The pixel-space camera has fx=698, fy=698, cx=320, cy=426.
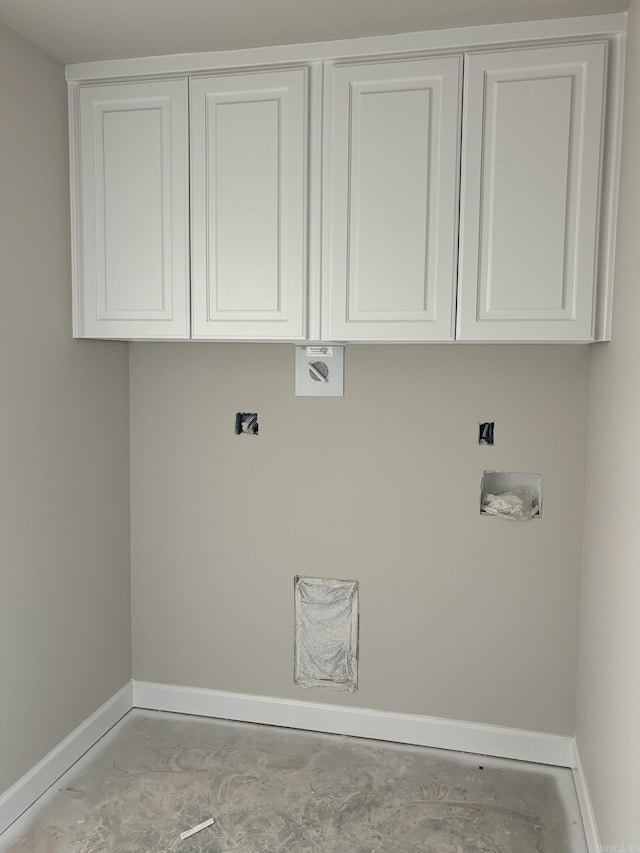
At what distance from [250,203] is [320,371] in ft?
2.24

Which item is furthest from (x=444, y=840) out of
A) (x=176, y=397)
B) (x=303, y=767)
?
(x=176, y=397)

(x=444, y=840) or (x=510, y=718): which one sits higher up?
(x=510, y=718)

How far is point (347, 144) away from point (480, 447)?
1146 millimetres

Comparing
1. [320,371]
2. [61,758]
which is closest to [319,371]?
[320,371]

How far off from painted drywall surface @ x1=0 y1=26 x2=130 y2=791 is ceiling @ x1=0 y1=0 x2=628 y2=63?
158 mm

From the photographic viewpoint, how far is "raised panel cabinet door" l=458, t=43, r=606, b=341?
2.06 metres

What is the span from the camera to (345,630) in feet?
9.03

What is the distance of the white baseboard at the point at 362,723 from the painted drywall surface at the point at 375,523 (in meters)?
0.04

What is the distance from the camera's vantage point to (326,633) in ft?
9.07

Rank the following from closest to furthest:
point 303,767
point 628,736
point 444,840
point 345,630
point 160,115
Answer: point 628,736 → point 444,840 → point 160,115 → point 303,767 → point 345,630

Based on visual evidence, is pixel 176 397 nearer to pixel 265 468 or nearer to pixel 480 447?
pixel 265 468

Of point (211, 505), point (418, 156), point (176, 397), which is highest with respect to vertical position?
point (418, 156)

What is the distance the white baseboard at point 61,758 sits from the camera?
221 cm

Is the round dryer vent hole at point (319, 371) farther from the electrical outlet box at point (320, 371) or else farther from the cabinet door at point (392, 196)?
the cabinet door at point (392, 196)
